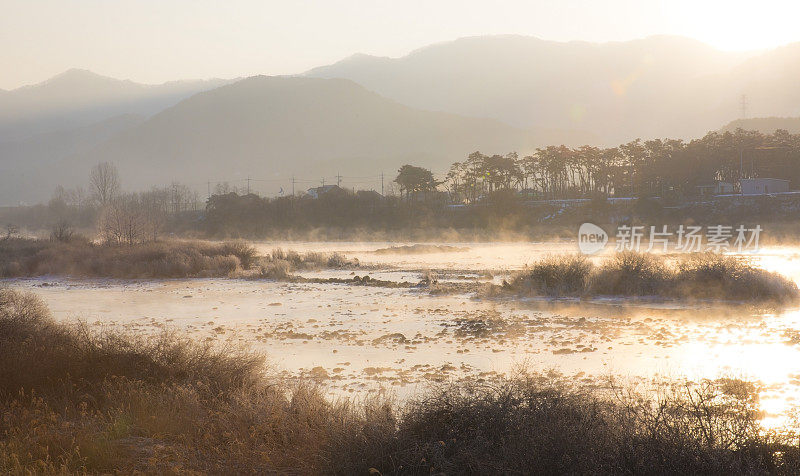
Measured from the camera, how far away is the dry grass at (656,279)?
20781mm

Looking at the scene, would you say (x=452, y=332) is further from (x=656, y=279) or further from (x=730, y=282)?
(x=730, y=282)

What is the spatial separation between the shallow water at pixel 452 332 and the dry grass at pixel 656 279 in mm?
1342

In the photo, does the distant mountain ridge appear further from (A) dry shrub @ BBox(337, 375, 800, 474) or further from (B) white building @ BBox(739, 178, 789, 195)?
(A) dry shrub @ BBox(337, 375, 800, 474)

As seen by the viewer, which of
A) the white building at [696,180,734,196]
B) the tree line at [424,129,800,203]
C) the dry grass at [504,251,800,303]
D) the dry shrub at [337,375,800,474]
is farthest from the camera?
the tree line at [424,129,800,203]

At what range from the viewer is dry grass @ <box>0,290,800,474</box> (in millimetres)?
6098

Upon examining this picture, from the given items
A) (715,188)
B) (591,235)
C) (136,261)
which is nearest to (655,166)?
(715,188)

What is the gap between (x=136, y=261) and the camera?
33.7 m

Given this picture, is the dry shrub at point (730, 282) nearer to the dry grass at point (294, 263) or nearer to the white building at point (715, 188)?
the dry grass at point (294, 263)

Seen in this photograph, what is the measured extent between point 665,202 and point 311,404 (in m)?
69.6

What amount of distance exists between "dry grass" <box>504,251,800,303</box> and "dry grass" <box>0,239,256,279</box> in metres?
15.9

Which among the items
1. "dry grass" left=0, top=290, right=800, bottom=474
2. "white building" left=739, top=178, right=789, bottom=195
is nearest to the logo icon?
"white building" left=739, top=178, right=789, bottom=195

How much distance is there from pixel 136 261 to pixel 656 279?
81.5ft

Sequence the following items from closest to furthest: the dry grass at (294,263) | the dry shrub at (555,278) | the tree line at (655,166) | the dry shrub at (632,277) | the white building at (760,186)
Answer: the dry shrub at (632,277) < the dry shrub at (555,278) < the dry grass at (294,263) < the white building at (760,186) < the tree line at (655,166)

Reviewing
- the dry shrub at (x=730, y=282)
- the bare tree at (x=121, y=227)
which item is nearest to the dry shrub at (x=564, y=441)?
the dry shrub at (x=730, y=282)
